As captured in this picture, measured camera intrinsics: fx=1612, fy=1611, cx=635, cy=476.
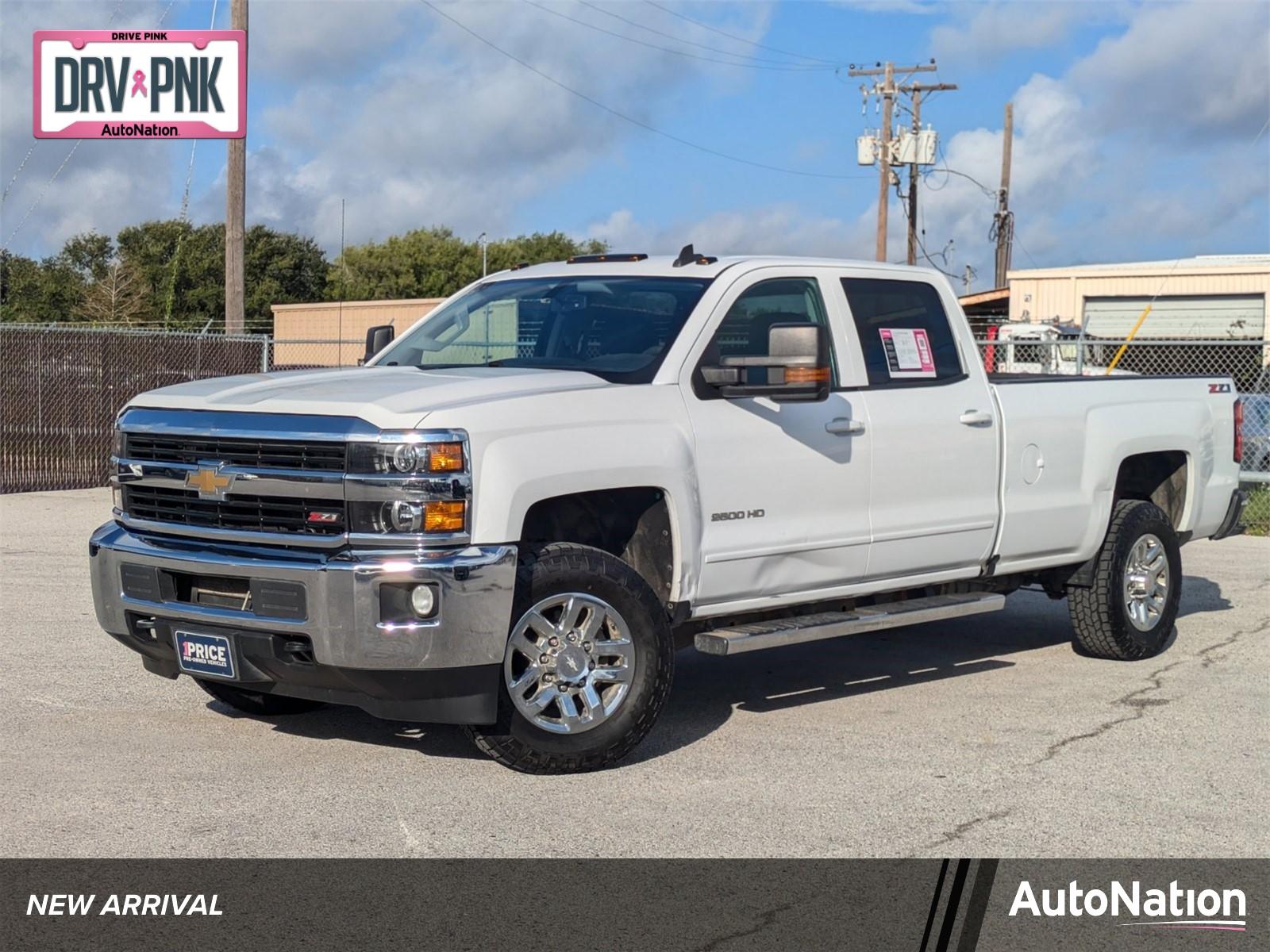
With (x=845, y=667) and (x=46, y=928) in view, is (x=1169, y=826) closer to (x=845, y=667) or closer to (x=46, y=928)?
(x=845, y=667)

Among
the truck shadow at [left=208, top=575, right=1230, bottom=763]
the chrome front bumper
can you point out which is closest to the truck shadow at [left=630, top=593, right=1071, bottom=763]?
the truck shadow at [left=208, top=575, right=1230, bottom=763]

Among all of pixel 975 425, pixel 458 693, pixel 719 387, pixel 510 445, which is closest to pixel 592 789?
pixel 458 693

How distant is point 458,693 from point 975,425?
3.31 meters

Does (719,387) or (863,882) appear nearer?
(863,882)

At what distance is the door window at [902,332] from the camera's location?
7875mm

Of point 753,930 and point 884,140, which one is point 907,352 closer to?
point 753,930

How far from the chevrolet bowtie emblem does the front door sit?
1.94 m

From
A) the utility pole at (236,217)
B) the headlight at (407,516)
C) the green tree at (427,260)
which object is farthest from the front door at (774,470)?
the green tree at (427,260)

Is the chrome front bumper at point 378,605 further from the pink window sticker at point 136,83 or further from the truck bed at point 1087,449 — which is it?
the pink window sticker at point 136,83

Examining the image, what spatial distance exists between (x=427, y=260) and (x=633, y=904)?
69.7 metres

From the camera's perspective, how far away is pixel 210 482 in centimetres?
632

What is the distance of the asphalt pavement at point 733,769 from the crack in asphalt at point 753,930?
0.51m

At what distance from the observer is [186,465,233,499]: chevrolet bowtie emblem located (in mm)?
6273

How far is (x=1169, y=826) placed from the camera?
5.84 metres
